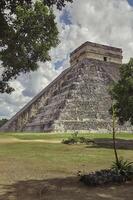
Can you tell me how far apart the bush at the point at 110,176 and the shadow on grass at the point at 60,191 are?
1.01 feet

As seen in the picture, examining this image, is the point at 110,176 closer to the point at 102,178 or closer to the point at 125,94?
the point at 102,178

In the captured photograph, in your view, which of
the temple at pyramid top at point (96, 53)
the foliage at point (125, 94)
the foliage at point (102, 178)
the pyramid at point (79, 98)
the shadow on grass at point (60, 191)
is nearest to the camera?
the shadow on grass at point (60, 191)

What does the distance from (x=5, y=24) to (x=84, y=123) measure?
38.3 metres

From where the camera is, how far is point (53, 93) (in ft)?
210

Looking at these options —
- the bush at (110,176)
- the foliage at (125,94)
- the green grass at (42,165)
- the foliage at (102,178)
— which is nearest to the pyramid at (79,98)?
the foliage at (125,94)

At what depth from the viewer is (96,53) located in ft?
214

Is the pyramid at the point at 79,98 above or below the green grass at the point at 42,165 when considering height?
above

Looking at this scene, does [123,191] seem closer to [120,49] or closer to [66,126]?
[66,126]

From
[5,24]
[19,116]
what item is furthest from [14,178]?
[19,116]

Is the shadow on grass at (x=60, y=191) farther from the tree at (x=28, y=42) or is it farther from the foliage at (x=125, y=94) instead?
the foliage at (x=125, y=94)

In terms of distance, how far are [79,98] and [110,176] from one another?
4217cm

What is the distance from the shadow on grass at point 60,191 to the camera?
10688 mm

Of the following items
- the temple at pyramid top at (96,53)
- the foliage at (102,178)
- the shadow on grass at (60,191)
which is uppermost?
the temple at pyramid top at (96,53)

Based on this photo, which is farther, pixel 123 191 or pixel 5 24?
pixel 5 24
